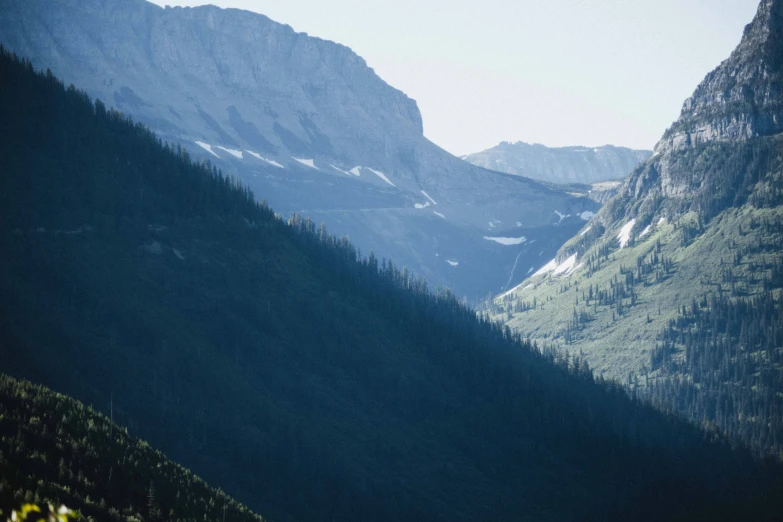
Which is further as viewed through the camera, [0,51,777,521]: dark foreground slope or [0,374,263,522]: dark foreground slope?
[0,51,777,521]: dark foreground slope

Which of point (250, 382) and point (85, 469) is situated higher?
point (85, 469)

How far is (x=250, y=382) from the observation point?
161 meters

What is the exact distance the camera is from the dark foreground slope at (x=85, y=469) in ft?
224

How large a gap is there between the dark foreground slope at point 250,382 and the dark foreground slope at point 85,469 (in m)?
34.9

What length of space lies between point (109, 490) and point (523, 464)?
118 meters

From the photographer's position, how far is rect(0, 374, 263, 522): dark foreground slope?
68375 mm

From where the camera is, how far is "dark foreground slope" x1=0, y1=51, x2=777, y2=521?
135 meters

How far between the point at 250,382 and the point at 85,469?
84.3 metres

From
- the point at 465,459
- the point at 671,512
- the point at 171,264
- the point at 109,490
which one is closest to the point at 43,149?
the point at 171,264

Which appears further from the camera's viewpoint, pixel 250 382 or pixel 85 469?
pixel 250 382

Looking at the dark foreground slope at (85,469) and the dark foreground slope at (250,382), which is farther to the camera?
the dark foreground slope at (250,382)

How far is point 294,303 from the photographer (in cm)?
19462

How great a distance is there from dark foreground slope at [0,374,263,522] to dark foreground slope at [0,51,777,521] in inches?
1375

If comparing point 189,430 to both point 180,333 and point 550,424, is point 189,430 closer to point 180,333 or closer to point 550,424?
point 180,333
